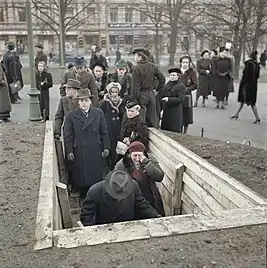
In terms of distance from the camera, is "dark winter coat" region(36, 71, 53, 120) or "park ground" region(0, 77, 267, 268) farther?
"dark winter coat" region(36, 71, 53, 120)

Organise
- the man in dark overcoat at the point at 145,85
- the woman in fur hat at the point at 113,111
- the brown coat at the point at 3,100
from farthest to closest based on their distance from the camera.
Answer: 1. the brown coat at the point at 3,100
2. the man in dark overcoat at the point at 145,85
3. the woman in fur hat at the point at 113,111

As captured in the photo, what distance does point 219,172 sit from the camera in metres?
4.57

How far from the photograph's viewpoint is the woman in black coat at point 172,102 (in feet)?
25.6

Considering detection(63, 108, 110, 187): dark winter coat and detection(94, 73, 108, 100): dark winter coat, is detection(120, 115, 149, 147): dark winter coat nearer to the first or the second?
detection(63, 108, 110, 187): dark winter coat

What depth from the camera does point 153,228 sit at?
10.3 ft

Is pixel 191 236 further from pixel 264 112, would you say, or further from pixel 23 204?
pixel 264 112

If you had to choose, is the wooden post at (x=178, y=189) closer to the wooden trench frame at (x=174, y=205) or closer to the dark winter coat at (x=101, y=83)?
the wooden trench frame at (x=174, y=205)

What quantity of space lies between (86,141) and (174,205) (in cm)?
150

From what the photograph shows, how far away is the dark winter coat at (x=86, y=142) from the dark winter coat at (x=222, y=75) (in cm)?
810

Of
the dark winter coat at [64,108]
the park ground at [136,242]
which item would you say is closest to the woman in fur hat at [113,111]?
the dark winter coat at [64,108]

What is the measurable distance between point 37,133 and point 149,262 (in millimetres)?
4795

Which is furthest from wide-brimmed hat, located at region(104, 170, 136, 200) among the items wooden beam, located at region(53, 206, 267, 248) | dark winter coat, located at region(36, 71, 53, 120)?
dark winter coat, located at region(36, 71, 53, 120)

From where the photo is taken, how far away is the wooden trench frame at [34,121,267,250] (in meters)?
3.07

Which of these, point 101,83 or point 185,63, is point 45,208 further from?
point 185,63
